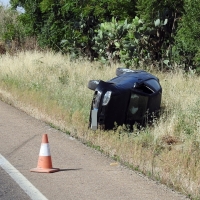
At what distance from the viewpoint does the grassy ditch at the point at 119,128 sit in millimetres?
8188

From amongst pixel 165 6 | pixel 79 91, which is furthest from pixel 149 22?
pixel 79 91

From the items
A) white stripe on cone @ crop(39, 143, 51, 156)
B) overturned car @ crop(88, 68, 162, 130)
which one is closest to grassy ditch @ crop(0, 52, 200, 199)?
overturned car @ crop(88, 68, 162, 130)

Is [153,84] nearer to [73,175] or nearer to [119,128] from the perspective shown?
[119,128]

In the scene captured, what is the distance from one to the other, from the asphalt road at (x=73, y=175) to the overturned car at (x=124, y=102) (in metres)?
0.87

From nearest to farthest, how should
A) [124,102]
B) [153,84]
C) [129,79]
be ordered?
1. [124,102]
2. [129,79]
3. [153,84]

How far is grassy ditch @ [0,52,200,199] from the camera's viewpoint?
26.9 feet

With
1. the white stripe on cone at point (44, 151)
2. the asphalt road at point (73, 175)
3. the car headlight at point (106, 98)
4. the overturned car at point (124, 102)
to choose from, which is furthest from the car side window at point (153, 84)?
the white stripe on cone at point (44, 151)

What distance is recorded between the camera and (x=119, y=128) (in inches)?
421

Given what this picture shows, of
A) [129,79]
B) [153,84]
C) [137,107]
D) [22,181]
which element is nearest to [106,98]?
[137,107]

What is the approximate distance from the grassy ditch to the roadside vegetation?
0.02 metres

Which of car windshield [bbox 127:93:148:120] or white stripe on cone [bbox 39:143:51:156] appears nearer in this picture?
white stripe on cone [bbox 39:143:51:156]

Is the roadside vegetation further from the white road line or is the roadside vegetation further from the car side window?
the white road line

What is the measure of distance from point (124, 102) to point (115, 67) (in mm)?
8203

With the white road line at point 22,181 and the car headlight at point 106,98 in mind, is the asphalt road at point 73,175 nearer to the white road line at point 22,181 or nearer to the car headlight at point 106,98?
the white road line at point 22,181
